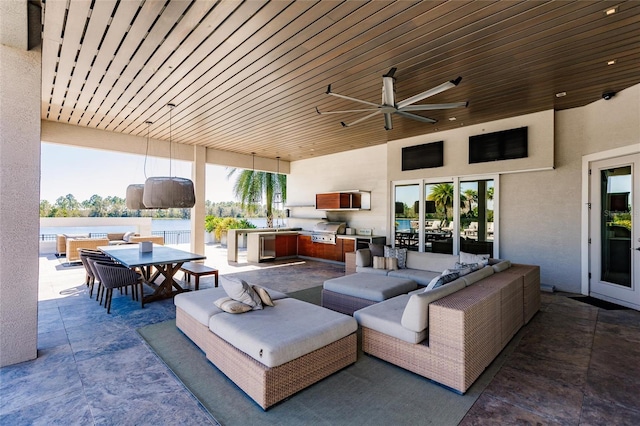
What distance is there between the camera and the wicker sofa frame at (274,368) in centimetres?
215

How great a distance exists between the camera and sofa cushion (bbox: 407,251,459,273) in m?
4.87

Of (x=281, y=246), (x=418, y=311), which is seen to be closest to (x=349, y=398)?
(x=418, y=311)

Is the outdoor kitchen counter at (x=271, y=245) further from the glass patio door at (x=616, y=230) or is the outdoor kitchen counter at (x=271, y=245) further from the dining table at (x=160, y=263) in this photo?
the glass patio door at (x=616, y=230)

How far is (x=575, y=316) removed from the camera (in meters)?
4.14

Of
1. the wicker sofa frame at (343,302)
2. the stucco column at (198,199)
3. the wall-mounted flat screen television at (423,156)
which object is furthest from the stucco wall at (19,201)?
the wall-mounted flat screen television at (423,156)

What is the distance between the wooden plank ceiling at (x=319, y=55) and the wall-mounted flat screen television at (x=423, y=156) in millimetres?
951

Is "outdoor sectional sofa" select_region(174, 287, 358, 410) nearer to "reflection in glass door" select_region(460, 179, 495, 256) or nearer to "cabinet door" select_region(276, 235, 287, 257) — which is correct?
"reflection in glass door" select_region(460, 179, 495, 256)

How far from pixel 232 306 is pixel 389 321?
1465 millimetres

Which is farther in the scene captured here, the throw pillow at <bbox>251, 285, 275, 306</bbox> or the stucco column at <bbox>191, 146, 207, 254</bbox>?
the stucco column at <bbox>191, 146, 207, 254</bbox>

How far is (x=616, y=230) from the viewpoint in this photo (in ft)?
15.9

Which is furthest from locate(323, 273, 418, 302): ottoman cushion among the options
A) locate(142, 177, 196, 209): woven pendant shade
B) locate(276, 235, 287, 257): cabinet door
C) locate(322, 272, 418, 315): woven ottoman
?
locate(276, 235, 287, 257): cabinet door

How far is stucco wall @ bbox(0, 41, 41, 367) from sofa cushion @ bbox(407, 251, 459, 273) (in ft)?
16.2

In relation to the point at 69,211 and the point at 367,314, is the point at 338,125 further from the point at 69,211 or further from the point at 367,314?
the point at 69,211

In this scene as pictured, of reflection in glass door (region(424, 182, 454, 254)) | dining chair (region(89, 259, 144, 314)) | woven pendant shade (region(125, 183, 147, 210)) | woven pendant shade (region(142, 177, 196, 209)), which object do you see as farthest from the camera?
reflection in glass door (region(424, 182, 454, 254))
